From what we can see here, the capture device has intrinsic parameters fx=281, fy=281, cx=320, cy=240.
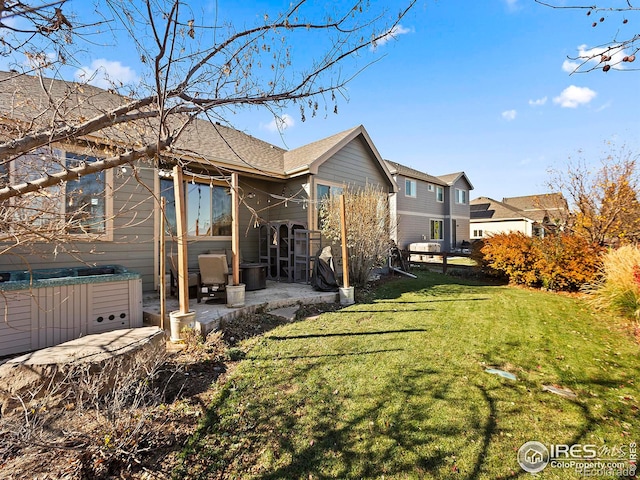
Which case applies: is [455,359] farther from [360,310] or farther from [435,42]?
[435,42]

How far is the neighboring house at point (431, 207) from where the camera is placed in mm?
19062

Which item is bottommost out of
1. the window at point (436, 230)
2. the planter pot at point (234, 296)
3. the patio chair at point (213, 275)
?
the planter pot at point (234, 296)

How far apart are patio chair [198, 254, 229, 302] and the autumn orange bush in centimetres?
887

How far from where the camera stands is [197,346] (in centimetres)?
410

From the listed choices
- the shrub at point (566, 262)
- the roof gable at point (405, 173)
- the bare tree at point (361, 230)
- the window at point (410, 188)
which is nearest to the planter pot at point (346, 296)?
the bare tree at point (361, 230)

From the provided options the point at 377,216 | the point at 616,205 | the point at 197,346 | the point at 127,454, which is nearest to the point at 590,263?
the point at 616,205

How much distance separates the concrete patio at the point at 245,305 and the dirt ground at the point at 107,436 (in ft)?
Result: 5.36

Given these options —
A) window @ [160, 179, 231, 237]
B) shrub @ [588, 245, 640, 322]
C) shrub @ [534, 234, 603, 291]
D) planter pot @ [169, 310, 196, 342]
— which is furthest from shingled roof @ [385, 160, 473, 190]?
planter pot @ [169, 310, 196, 342]

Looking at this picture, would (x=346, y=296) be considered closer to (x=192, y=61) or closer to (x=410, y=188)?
(x=192, y=61)

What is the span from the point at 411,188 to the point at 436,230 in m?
4.60

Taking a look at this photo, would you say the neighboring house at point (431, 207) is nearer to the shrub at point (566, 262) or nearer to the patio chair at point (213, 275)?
the shrub at point (566, 262)

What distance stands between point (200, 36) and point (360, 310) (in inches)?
222

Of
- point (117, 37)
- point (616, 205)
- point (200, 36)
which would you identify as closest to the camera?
point (200, 36)

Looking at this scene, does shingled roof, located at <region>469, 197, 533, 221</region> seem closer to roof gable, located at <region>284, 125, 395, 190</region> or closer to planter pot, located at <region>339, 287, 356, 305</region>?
roof gable, located at <region>284, 125, 395, 190</region>
